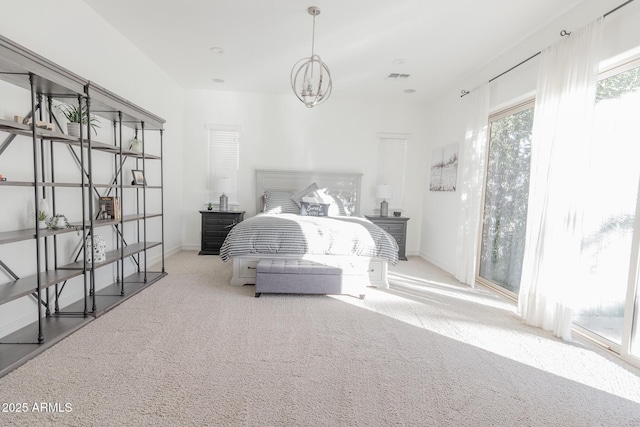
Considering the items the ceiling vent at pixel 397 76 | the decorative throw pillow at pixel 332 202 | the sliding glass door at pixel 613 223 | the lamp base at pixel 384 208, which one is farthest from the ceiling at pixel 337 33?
the lamp base at pixel 384 208

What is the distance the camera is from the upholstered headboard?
586 cm

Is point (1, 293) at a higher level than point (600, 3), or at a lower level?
lower

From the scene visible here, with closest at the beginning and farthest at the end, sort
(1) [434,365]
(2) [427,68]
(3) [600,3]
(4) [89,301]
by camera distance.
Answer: (1) [434,365] → (3) [600,3] → (4) [89,301] → (2) [427,68]

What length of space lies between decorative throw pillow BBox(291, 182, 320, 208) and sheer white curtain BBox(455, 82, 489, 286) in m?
2.46

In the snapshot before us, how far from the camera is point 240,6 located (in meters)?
2.98

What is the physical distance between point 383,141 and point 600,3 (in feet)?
12.0

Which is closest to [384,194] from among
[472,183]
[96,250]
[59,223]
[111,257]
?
[472,183]

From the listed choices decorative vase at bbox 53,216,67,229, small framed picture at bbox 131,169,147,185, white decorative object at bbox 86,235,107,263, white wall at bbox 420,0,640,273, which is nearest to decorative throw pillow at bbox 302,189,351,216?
white wall at bbox 420,0,640,273

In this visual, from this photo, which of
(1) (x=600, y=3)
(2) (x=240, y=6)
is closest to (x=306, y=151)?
(2) (x=240, y=6)

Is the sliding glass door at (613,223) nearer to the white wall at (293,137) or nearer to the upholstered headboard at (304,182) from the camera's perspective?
the white wall at (293,137)

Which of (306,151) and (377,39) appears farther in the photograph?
(306,151)

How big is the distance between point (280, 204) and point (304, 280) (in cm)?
220

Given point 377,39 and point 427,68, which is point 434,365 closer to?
point 377,39

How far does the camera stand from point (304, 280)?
134 inches
